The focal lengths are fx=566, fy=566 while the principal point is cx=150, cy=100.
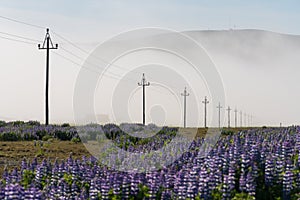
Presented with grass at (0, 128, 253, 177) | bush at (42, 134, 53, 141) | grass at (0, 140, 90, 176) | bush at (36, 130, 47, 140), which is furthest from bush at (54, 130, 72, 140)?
grass at (0, 140, 90, 176)

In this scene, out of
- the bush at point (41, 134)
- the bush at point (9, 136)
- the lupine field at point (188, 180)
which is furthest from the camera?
the bush at point (41, 134)

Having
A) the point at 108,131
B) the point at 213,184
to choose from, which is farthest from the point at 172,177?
the point at 108,131

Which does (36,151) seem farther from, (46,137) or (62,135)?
(62,135)

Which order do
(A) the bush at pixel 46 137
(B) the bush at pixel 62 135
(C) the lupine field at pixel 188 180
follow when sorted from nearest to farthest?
(C) the lupine field at pixel 188 180, (A) the bush at pixel 46 137, (B) the bush at pixel 62 135

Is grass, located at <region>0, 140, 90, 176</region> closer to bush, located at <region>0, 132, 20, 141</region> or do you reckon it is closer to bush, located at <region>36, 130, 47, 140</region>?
bush, located at <region>0, 132, 20, 141</region>

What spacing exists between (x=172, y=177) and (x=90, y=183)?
49.8 inches

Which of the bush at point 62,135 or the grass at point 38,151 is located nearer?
the grass at point 38,151

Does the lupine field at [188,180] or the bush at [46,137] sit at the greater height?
the bush at [46,137]

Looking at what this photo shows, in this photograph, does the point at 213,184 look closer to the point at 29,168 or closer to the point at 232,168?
the point at 232,168

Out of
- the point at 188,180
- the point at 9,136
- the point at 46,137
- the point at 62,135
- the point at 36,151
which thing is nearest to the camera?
the point at 188,180

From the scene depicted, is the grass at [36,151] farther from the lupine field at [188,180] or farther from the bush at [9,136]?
the lupine field at [188,180]

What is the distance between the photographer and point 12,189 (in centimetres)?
698

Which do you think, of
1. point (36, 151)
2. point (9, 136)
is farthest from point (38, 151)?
point (9, 136)

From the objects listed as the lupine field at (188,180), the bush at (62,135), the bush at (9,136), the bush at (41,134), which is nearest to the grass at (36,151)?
the bush at (9,136)
